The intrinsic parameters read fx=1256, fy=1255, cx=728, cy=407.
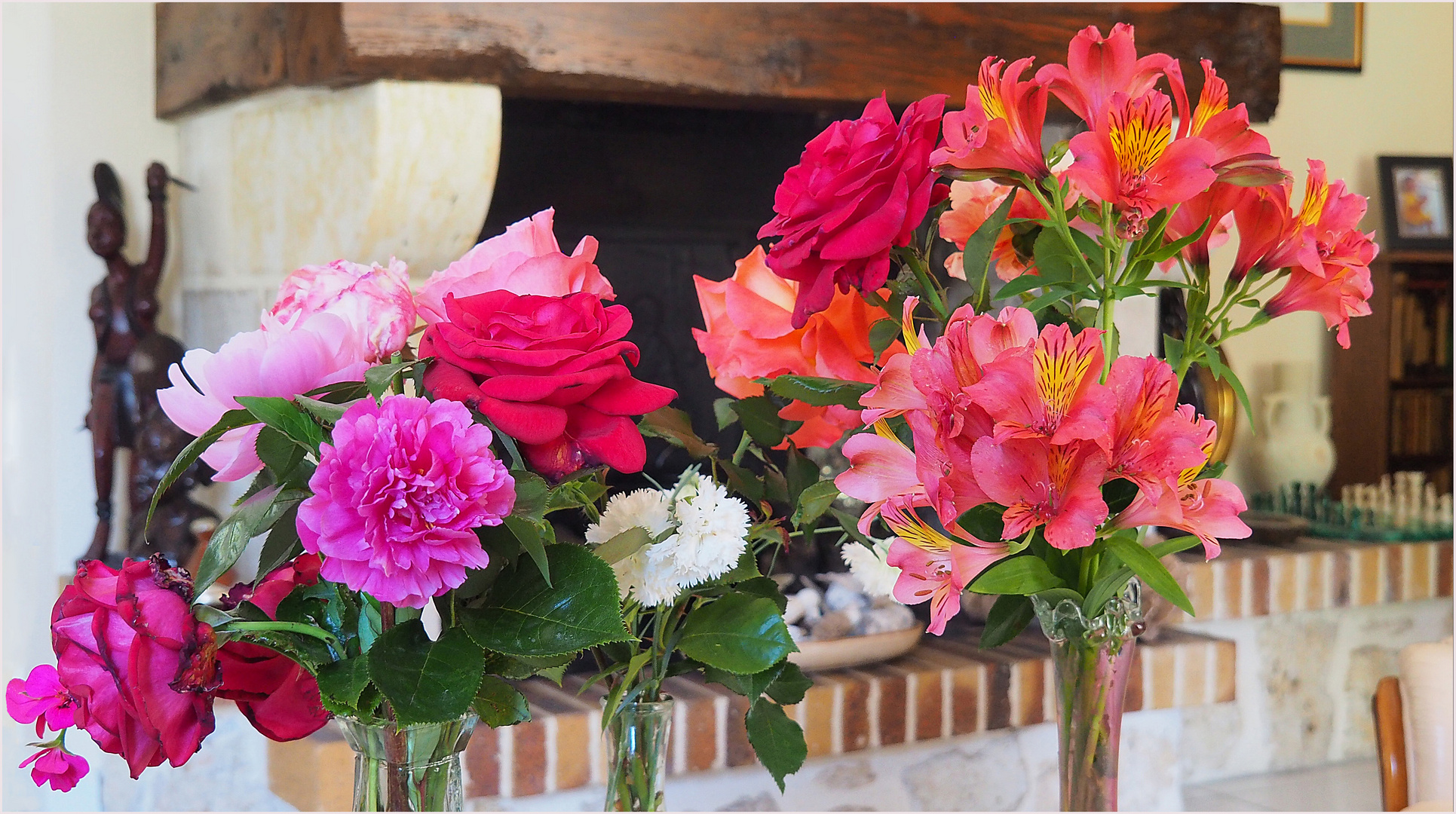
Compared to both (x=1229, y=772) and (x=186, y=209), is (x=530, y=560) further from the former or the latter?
(x=1229, y=772)

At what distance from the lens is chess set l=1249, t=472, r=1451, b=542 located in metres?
2.60

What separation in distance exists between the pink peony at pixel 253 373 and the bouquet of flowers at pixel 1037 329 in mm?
189

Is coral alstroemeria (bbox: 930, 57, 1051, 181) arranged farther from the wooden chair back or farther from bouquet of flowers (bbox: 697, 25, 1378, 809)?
the wooden chair back

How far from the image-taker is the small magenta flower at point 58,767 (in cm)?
42

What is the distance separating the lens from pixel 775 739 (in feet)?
1.92

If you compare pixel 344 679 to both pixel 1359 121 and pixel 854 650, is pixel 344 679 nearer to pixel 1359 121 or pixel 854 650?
pixel 854 650

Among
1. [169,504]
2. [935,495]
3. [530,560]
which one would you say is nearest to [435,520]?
[530,560]

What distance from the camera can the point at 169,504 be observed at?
1.98 m

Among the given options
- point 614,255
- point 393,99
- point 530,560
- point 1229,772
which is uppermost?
point 393,99

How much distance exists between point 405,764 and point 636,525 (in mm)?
132

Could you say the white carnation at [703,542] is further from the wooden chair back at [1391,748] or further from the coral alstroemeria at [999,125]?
the wooden chair back at [1391,748]

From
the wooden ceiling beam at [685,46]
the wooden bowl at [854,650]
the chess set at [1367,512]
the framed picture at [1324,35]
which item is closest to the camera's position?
the wooden ceiling beam at [685,46]

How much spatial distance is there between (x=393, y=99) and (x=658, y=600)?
4.05 feet

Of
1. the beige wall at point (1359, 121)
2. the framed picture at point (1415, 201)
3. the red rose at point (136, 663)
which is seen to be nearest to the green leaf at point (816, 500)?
the red rose at point (136, 663)
